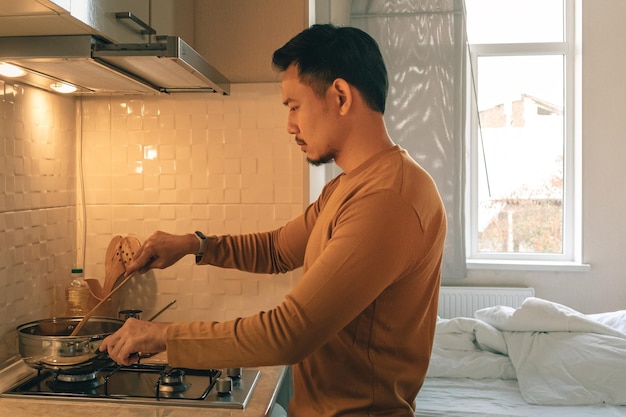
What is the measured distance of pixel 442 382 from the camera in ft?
8.93

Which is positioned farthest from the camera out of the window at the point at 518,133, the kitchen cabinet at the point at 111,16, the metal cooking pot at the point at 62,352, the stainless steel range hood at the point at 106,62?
the window at the point at 518,133

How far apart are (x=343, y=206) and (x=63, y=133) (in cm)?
120

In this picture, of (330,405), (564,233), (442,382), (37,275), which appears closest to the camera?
(330,405)

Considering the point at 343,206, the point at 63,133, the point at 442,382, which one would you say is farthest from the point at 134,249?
the point at 442,382

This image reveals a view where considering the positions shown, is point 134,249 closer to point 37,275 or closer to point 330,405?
point 37,275

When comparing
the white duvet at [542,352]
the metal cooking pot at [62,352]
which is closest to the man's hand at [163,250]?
the metal cooking pot at [62,352]

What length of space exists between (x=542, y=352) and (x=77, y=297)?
1849 mm

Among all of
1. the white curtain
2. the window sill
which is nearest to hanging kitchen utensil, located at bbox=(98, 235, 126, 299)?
the white curtain

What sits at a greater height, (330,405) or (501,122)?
(501,122)

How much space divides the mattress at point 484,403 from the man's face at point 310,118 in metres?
1.34

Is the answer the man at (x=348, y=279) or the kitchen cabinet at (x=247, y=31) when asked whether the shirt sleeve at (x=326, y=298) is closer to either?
the man at (x=348, y=279)

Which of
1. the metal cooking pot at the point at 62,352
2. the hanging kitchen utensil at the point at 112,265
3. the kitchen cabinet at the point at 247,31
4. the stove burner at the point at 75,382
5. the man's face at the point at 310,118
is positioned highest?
the kitchen cabinet at the point at 247,31

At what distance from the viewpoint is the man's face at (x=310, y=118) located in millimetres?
1326

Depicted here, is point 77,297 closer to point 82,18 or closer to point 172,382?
point 172,382
